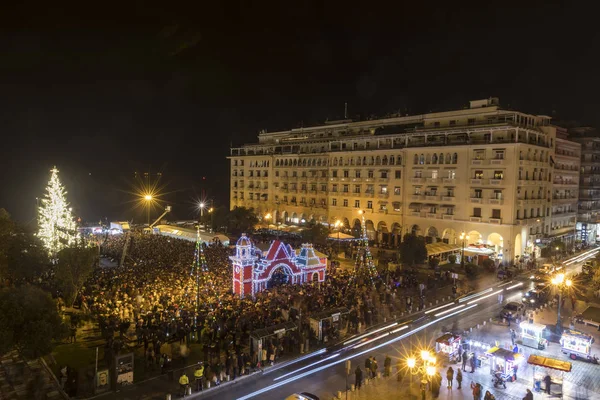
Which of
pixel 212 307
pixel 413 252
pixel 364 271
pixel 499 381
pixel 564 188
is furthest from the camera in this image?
pixel 564 188

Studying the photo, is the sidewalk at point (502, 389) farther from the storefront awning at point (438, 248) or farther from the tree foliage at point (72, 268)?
the storefront awning at point (438, 248)

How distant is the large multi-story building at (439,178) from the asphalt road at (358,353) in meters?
15.2

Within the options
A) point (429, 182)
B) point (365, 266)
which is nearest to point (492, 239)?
point (429, 182)

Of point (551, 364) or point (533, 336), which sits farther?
point (533, 336)

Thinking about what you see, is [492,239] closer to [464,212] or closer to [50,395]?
→ [464,212]

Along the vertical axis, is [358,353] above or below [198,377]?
below

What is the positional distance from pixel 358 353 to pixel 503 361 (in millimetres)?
6390

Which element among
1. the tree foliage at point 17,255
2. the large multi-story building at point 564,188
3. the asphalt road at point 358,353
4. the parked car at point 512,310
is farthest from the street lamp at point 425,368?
the large multi-story building at point 564,188

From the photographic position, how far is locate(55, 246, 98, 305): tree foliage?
2542 cm

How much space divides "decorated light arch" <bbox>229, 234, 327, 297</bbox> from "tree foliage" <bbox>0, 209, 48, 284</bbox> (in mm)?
13130

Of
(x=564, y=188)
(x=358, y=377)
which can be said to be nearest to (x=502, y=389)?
(x=358, y=377)

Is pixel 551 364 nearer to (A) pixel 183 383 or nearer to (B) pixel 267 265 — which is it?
(A) pixel 183 383

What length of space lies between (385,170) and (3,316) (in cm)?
4571

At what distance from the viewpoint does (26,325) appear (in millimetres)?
15055
